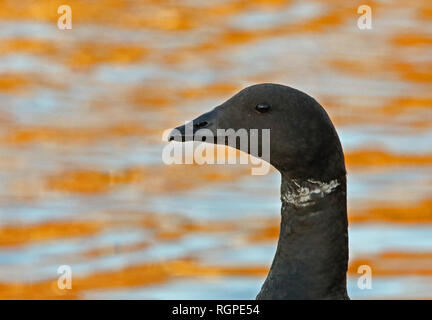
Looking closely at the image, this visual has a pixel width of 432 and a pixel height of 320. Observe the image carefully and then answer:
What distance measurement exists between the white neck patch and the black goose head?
0.03 metres

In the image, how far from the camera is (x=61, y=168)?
→ 40.6 feet

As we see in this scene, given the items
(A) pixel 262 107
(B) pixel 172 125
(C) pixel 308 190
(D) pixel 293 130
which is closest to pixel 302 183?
(C) pixel 308 190

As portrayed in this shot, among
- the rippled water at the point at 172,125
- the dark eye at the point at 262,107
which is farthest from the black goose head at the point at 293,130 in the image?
the rippled water at the point at 172,125

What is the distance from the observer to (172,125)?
42.9 ft

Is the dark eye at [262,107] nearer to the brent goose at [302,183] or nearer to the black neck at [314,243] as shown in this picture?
the brent goose at [302,183]

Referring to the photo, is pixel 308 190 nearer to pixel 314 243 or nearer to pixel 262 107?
pixel 314 243

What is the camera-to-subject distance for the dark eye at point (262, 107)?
6003mm

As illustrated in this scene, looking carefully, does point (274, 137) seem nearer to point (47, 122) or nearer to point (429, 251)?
point (429, 251)

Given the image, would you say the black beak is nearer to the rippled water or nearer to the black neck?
the black neck

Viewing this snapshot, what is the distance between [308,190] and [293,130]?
0.30m

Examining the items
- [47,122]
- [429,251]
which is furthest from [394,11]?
[429,251]

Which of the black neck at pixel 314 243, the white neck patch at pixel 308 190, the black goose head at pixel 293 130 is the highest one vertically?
the black goose head at pixel 293 130

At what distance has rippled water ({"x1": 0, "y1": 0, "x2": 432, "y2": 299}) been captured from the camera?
1052 centimetres
